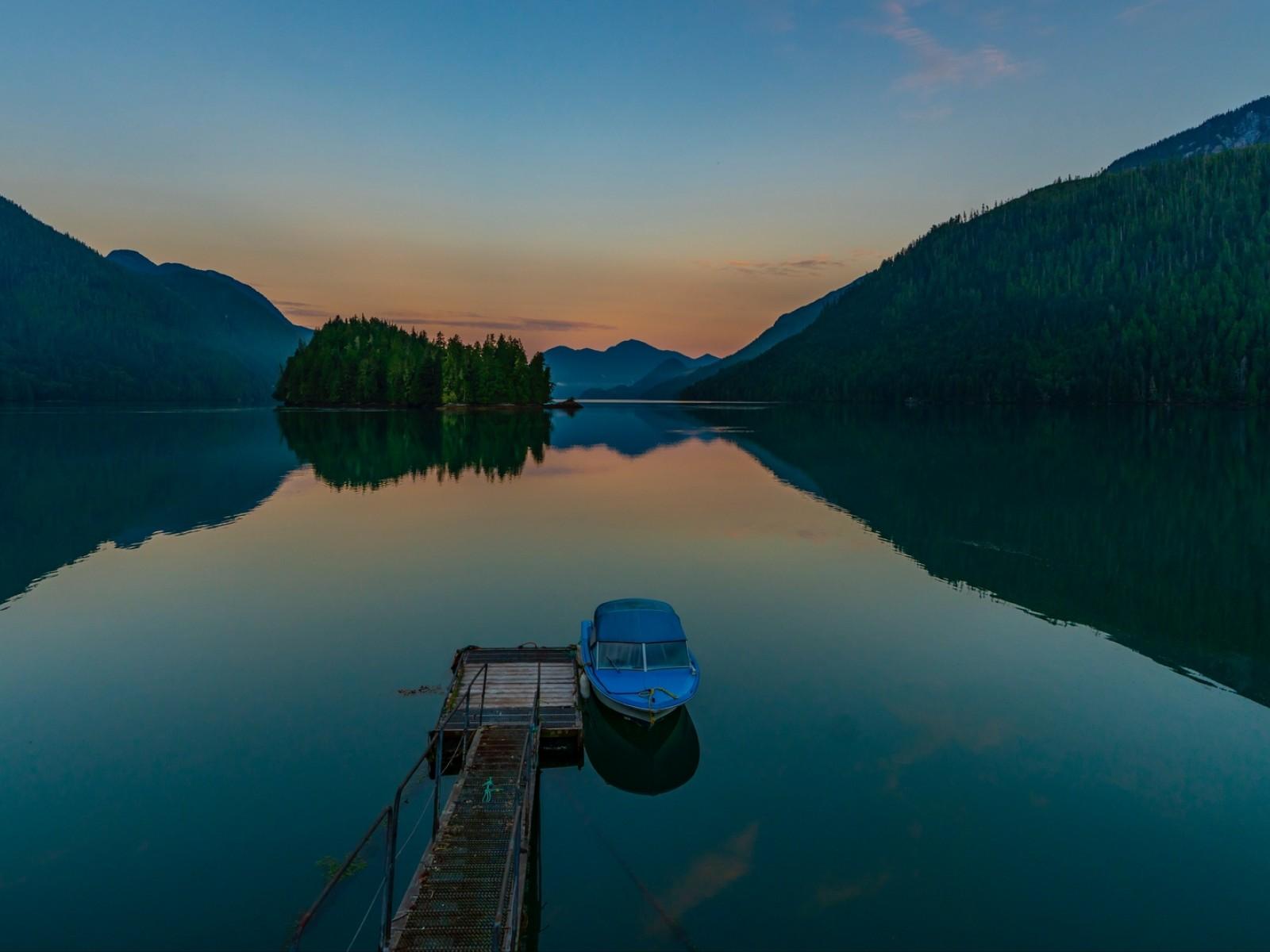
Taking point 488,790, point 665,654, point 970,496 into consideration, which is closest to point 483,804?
point 488,790

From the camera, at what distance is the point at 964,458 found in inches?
4259

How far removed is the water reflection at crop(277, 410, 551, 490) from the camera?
3752 inches

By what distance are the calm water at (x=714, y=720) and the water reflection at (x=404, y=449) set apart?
26.8 meters

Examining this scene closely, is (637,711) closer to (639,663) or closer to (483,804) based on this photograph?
(639,663)

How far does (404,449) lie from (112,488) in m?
52.8

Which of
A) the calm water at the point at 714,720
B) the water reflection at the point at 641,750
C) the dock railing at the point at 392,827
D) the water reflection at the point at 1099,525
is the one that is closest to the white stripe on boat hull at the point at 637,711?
the water reflection at the point at 641,750

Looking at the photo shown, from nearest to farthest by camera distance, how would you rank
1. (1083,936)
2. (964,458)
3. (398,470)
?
(1083,936), (398,470), (964,458)

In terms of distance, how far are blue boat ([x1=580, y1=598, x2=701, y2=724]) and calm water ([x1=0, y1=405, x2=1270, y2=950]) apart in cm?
161

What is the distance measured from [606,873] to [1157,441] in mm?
152853

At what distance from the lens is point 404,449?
12694 cm

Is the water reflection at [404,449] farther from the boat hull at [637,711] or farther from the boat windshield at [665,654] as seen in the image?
the boat hull at [637,711]

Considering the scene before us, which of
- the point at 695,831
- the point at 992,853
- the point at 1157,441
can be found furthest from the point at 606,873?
the point at 1157,441

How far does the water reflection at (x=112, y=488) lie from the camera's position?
173 feet

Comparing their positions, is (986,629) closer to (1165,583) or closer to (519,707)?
(1165,583)
